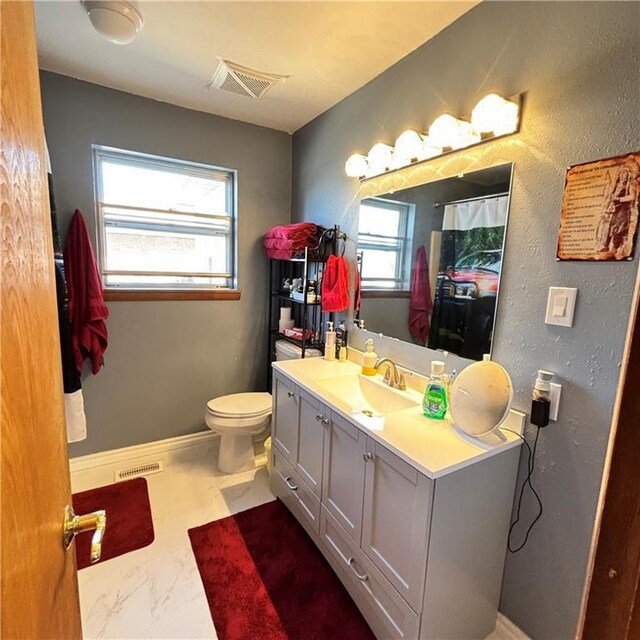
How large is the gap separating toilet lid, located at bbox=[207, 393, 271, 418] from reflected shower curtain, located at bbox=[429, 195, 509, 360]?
1297 millimetres

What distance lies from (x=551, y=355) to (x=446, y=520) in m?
0.67

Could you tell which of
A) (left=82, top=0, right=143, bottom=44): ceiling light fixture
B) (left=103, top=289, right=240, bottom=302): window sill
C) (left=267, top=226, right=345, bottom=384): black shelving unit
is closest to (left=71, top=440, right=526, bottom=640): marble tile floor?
(left=267, top=226, right=345, bottom=384): black shelving unit

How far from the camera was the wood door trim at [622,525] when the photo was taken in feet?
1.52

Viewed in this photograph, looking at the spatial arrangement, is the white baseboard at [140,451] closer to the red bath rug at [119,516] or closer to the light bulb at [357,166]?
the red bath rug at [119,516]

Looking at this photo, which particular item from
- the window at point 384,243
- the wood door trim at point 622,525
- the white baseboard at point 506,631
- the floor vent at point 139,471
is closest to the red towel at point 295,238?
the window at point 384,243

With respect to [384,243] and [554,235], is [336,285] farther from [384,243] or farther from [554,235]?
[554,235]

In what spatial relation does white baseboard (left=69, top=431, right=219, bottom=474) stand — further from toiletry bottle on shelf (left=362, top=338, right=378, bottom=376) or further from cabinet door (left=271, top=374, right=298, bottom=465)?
toiletry bottle on shelf (left=362, top=338, right=378, bottom=376)

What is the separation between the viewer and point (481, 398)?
1274 millimetres

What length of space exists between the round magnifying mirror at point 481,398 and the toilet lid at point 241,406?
140 centimetres

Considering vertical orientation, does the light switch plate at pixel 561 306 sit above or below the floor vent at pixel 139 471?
above

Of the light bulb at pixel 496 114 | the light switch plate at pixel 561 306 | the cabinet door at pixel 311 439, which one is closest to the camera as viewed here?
the light switch plate at pixel 561 306

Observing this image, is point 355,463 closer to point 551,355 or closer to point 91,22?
point 551,355

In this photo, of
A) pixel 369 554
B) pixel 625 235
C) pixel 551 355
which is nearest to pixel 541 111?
pixel 625 235

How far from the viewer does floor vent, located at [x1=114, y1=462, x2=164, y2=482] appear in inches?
93.6
